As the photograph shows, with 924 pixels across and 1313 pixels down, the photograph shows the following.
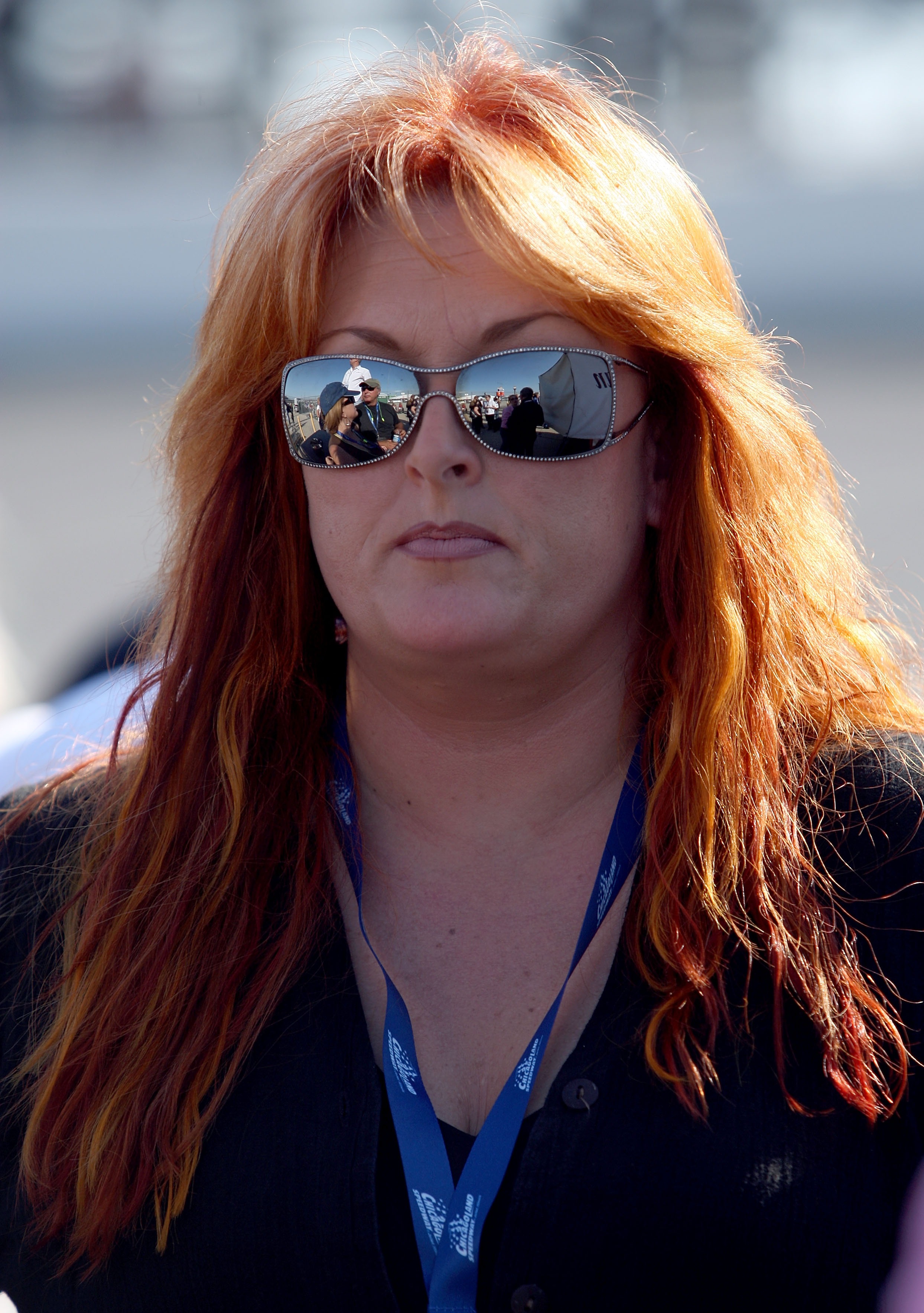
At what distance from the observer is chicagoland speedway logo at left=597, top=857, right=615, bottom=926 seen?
1713 millimetres

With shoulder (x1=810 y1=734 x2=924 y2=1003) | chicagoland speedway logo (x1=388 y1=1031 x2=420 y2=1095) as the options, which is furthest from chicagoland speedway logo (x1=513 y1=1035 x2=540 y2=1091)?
shoulder (x1=810 y1=734 x2=924 y2=1003)

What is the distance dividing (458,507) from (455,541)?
0.15ft

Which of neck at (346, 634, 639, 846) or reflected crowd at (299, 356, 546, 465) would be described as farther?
neck at (346, 634, 639, 846)

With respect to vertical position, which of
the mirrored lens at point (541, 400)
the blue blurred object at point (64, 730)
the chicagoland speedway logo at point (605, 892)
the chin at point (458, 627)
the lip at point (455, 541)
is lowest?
the blue blurred object at point (64, 730)

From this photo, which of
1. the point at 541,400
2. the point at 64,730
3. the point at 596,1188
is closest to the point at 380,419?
the point at 541,400

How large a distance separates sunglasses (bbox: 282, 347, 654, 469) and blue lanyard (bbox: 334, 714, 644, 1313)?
605mm

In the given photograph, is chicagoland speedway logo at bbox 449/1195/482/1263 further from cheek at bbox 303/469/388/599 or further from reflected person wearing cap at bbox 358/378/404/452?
reflected person wearing cap at bbox 358/378/404/452

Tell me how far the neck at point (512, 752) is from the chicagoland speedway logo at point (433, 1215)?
1.73 ft

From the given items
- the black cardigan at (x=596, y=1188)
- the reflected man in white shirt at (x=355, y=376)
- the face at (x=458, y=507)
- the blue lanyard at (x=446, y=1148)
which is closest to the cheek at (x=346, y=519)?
the face at (x=458, y=507)

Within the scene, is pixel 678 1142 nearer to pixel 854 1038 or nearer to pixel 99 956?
pixel 854 1038

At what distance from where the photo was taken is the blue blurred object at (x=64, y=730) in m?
2.33

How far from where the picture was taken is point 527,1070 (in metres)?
1.58

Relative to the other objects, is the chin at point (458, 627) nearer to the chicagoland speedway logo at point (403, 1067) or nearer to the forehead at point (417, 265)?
the forehead at point (417, 265)

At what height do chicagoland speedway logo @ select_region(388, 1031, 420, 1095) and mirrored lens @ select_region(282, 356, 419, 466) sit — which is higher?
mirrored lens @ select_region(282, 356, 419, 466)
